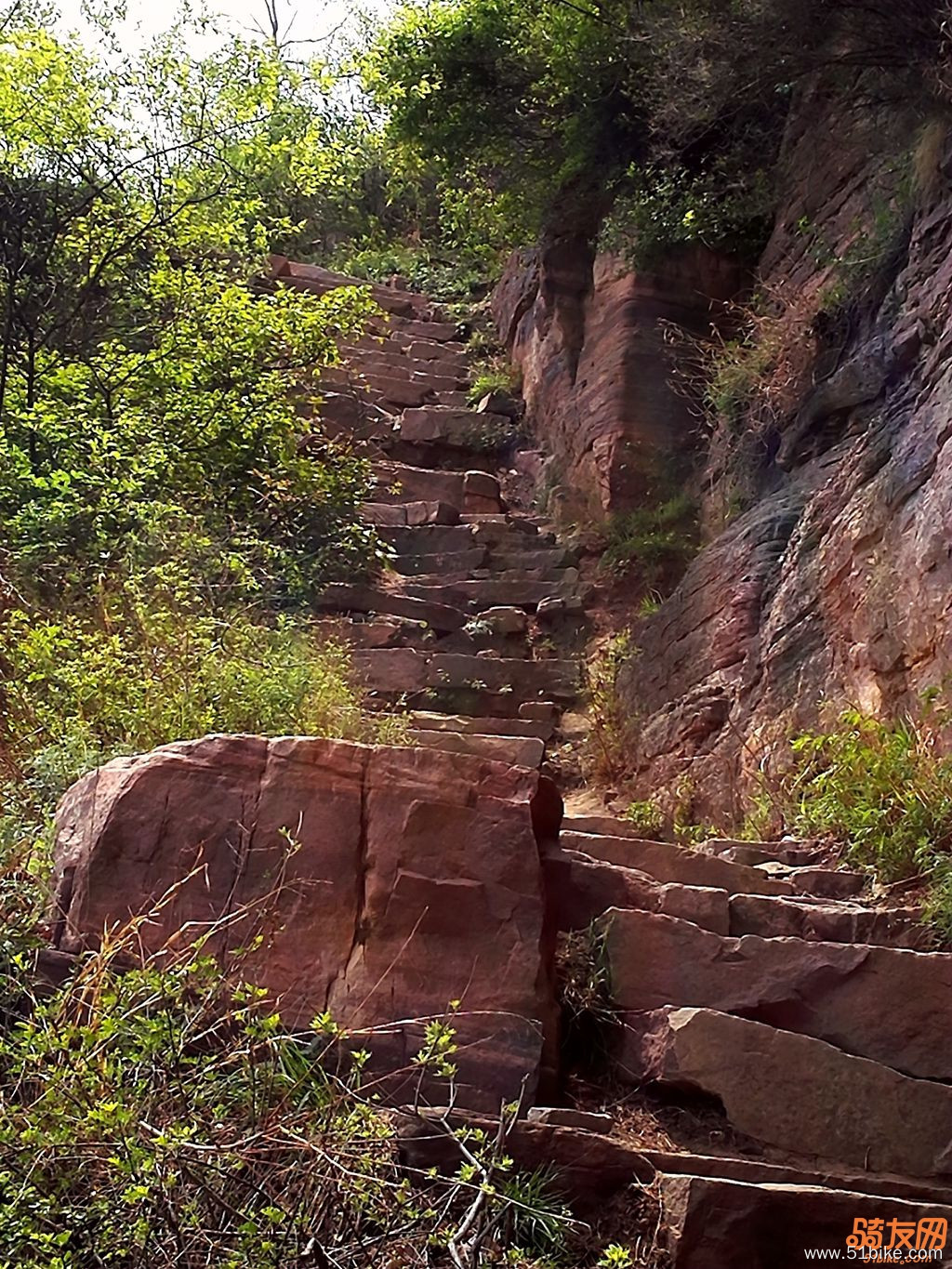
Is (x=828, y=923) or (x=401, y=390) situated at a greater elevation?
(x=401, y=390)

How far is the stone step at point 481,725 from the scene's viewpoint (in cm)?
709

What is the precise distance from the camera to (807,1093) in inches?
128

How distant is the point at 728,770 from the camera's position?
653 cm

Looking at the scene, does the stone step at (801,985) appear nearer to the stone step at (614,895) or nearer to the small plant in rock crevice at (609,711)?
the stone step at (614,895)

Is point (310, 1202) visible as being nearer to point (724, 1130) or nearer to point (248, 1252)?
point (248, 1252)

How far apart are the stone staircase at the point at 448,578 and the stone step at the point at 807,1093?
2161 mm

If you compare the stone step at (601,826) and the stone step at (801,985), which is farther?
the stone step at (601,826)

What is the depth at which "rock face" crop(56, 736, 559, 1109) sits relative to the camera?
10.8 feet

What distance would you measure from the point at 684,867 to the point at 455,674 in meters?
3.87

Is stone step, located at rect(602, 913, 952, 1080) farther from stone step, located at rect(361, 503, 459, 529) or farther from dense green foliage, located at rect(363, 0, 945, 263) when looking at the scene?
stone step, located at rect(361, 503, 459, 529)

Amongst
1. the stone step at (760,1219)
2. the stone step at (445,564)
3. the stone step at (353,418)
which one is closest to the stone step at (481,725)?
the stone step at (445,564)

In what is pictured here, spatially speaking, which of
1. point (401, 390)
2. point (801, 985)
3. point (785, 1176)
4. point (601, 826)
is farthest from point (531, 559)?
point (785, 1176)

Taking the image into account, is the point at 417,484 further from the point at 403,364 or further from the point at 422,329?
the point at 422,329

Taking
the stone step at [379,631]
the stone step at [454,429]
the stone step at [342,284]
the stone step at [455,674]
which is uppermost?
the stone step at [342,284]
